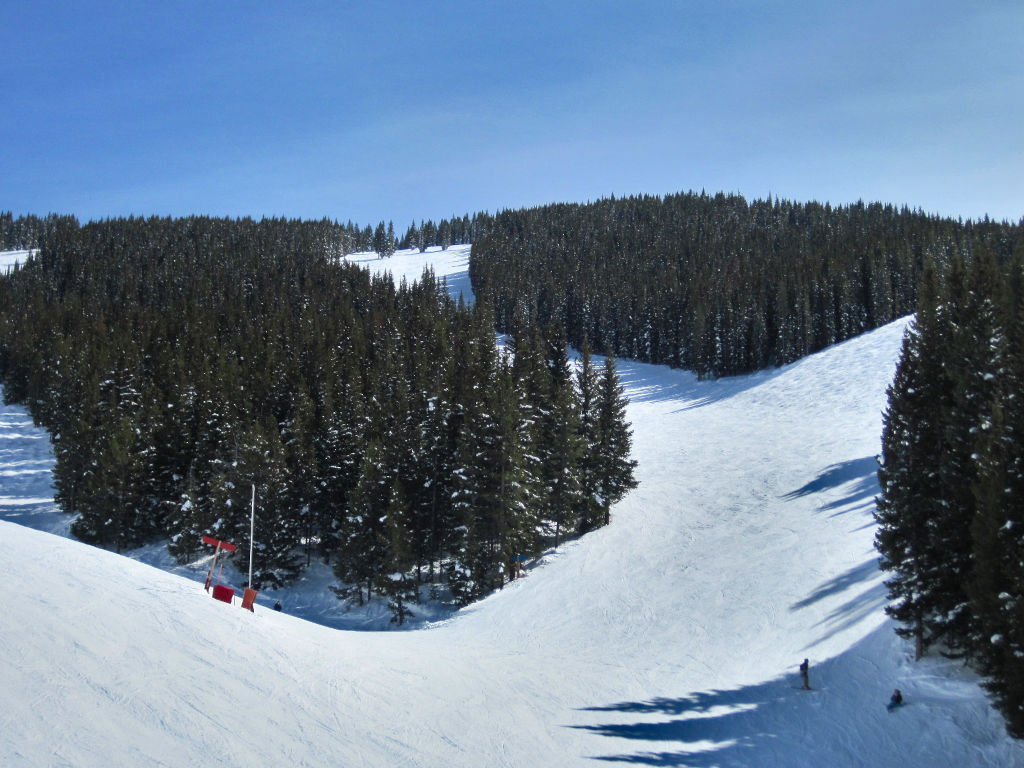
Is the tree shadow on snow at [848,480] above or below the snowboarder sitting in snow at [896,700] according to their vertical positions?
below

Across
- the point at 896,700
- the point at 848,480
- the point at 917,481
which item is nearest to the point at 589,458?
the point at 848,480

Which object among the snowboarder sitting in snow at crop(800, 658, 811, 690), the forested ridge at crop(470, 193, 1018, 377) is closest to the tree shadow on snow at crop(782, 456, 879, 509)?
the forested ridge at crop(470, 193, 1018, 377)

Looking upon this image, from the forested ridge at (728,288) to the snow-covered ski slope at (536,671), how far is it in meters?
25.5

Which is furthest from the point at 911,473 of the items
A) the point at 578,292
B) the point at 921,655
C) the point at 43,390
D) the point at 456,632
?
the point at 578,292

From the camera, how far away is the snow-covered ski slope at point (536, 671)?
571 inches

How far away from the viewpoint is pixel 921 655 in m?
22.6

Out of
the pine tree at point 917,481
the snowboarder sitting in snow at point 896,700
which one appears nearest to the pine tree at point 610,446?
the pine tree at point 917,481

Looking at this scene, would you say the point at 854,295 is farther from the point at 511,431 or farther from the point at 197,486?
the point at 197,486

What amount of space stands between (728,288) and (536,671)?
104181 millimetres

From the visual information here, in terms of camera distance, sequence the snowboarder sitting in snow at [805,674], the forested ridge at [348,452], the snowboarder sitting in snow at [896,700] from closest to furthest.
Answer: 1. the snowboarder sitting in snow at [896,700]
2. the snowboarder sitting in snow at [805,674]
3. the forested ridge at [348,452]

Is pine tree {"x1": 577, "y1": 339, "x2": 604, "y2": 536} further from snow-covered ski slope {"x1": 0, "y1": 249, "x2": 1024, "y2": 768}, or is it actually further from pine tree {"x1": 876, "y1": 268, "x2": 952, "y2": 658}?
pine tree {"x1": 876, "y1": 268, "x2": 952, "y2": 658}

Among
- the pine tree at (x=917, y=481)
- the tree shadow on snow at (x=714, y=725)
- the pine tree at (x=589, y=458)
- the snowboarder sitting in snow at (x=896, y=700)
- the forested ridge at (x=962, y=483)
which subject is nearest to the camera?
the forested ridge at (x=962, y=483)

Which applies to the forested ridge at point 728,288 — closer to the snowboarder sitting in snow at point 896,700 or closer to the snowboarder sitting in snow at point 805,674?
the snowboarder sitting in snow at point 805,674

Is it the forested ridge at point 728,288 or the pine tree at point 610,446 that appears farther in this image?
the forested ridge at point 728,288
